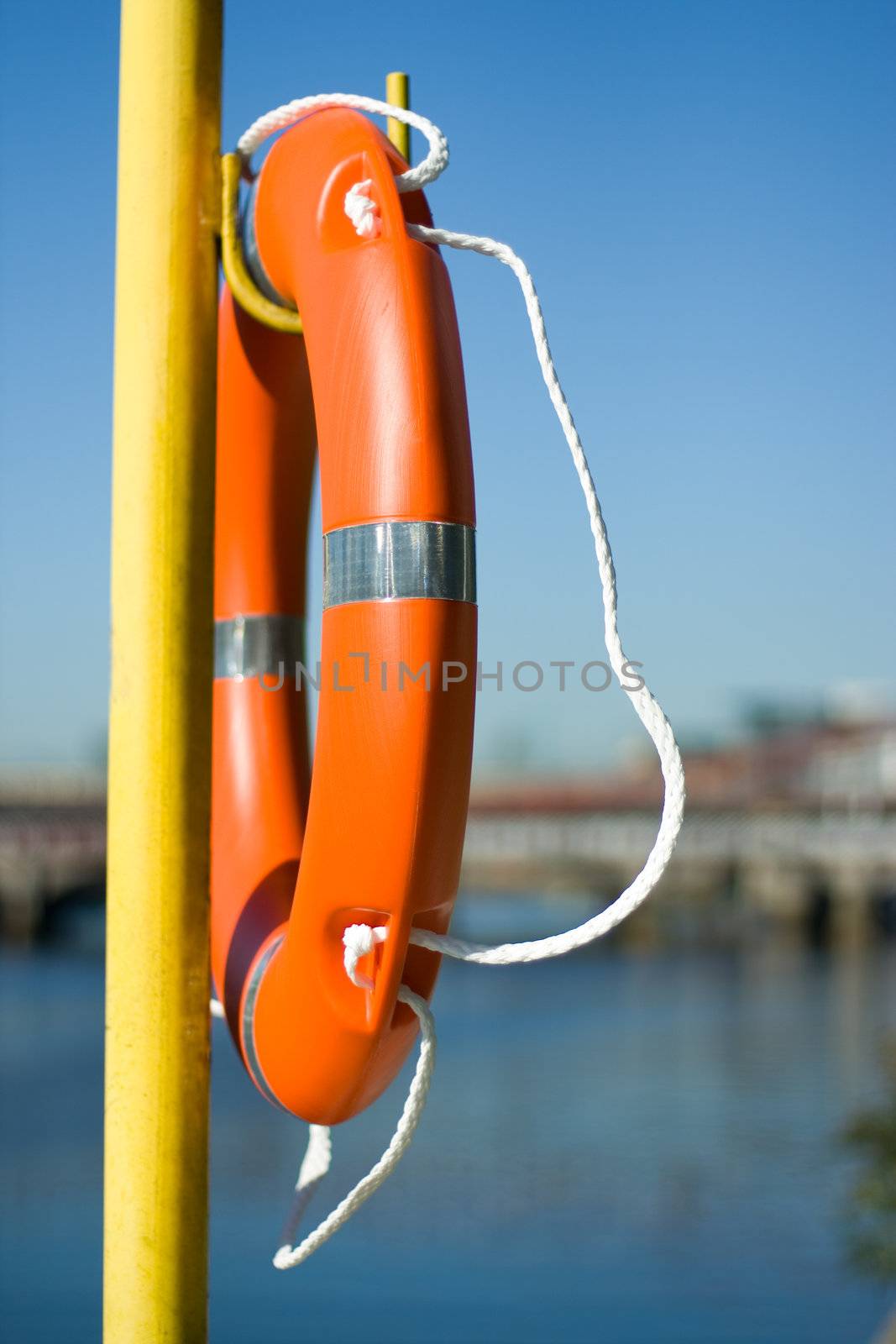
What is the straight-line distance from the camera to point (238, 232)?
1.41m

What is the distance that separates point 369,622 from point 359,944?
270 millimetres

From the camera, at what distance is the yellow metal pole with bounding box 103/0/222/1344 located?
4.29ft

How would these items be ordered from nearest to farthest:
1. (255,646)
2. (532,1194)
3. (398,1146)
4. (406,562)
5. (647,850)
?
(406,562) < (398,1146) < (255,646) < (532,1194) < (647,850)

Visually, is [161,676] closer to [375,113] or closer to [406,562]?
[406,562]

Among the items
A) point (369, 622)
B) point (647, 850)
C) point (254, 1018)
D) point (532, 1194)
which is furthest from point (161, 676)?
point (647, 850)

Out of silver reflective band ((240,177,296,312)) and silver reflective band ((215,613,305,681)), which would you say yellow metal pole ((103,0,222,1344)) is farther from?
silver reflective band ((215,613,305,681))

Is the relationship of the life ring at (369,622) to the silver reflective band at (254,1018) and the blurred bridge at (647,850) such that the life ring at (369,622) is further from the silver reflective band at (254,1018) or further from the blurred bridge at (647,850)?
the blurred bridge at (647,850)

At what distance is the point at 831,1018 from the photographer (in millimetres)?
13766

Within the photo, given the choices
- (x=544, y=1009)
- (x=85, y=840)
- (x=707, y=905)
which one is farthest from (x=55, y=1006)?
(x=707, y=905)

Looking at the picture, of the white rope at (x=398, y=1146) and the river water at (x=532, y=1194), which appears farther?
the river water at (x=532, y=1194)

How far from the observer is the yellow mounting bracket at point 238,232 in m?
1.41

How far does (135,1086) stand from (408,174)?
85 centimetres

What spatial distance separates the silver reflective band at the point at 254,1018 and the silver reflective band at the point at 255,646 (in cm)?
32

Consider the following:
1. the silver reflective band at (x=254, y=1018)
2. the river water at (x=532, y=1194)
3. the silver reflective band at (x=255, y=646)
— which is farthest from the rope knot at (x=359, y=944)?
the river water at (x=532, y=1194)
